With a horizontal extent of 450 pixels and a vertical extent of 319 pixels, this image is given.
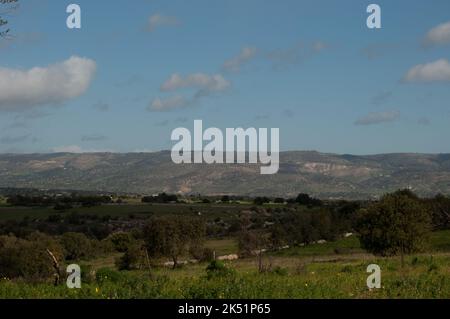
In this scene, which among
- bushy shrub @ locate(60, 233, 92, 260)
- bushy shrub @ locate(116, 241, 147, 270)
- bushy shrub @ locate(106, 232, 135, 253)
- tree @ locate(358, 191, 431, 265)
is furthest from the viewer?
bushy shrub @ locate(60, 233, 92, 260)

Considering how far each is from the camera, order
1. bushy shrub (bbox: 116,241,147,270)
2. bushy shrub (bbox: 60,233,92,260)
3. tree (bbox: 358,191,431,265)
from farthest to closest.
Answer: bushy shrub (bbox: 60,233,92,260) → bushy shrub (bbox: 116,241,147,270) → tree (bbox: 358,191,431,265)

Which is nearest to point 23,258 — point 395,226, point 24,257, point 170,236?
point 24,257

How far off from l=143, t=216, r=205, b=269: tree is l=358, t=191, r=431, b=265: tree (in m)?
23.3

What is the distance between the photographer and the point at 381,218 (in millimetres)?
41812

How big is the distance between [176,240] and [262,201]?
10135 centimetres

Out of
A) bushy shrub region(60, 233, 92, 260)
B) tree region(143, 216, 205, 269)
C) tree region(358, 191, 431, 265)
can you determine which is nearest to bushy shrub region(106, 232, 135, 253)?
bushy shrub region(60, 233, 92, 260)

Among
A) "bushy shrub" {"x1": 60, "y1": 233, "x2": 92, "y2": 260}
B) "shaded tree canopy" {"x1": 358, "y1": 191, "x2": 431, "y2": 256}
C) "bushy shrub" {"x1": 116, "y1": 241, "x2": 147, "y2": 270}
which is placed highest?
"shaded tree canopy" {"x1": 358, "y1": 191, "x2": 431, "y2": 256}

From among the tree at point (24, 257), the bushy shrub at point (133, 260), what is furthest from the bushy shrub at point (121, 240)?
the bushy shrub at point (133, 260)

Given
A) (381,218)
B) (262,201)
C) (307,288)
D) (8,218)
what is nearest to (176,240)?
(381,218)

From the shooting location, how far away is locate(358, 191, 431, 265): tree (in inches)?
1619

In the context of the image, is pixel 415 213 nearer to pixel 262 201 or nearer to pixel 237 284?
pixel 237 284

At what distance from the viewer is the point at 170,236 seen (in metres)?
61.2

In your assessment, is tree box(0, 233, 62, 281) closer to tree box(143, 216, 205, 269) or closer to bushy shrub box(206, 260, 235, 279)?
tree box(143, 216, 205, 269)

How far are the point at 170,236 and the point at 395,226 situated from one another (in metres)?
26.6
